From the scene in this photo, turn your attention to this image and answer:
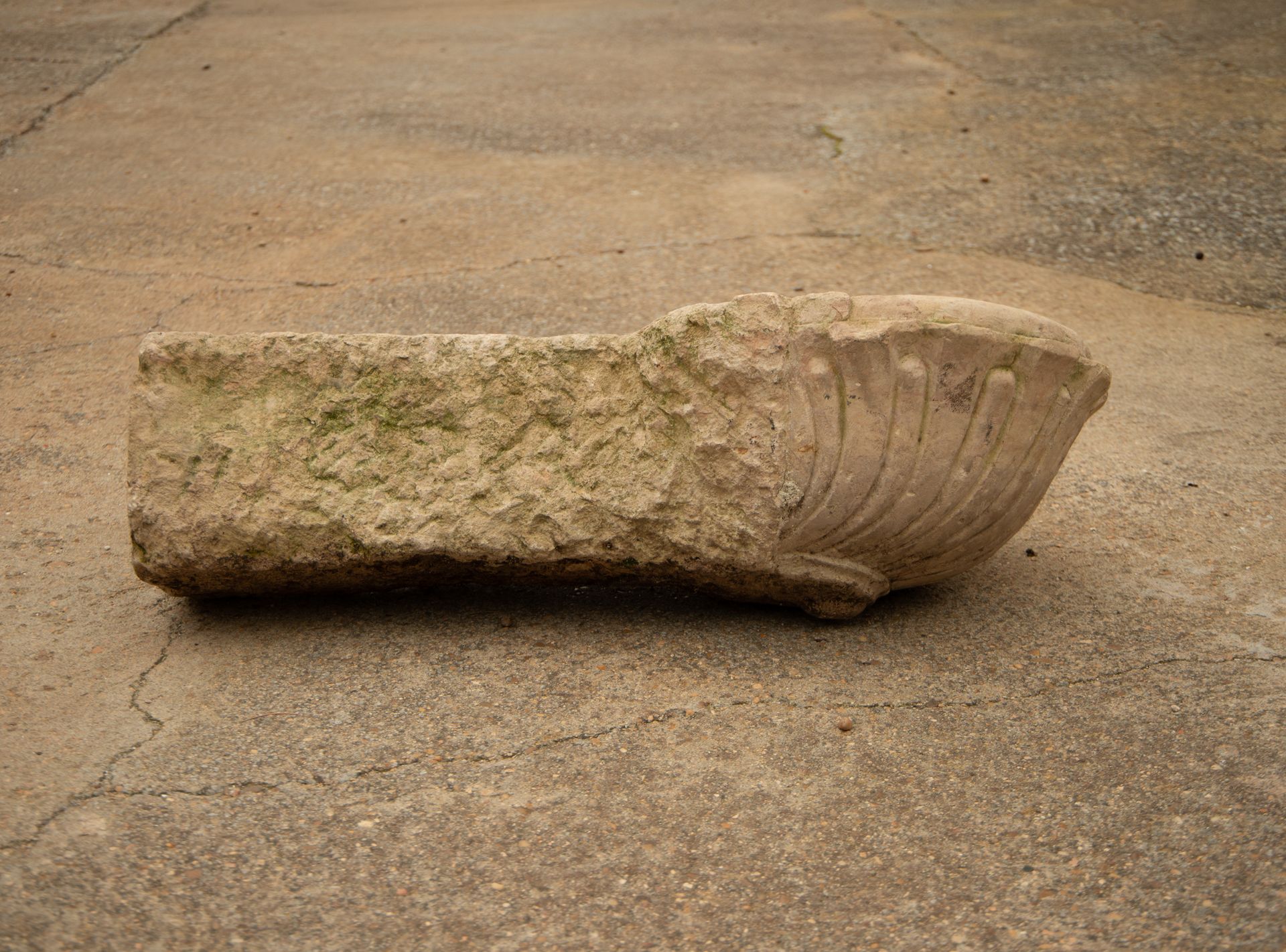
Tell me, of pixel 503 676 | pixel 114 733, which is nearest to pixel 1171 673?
pixel 503 676

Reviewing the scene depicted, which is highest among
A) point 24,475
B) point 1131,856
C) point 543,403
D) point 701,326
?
point 701,326

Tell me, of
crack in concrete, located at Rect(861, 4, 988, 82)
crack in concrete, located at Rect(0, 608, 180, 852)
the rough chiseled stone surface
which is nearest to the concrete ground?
crack in concrete, located at Rect(0, 608, 180, 852)

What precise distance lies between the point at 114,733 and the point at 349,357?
1.09m

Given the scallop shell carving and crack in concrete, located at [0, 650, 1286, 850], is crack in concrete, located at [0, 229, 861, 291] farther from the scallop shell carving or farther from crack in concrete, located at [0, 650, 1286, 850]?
the scallop shell carving

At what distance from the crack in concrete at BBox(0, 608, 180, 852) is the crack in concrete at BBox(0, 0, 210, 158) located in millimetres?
4470

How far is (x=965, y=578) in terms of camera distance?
3.64 metres

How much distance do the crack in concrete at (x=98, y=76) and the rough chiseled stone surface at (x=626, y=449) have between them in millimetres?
4310

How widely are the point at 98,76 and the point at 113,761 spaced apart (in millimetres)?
5951

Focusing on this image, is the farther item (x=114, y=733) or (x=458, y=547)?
(x=458, y=547)

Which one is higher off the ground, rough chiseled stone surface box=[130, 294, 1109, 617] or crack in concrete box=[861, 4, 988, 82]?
crack in concrete box=[861, 4, 988, 82]

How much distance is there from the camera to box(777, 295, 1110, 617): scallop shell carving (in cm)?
305

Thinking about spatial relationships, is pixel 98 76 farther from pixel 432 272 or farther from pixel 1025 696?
pixel 1025 696

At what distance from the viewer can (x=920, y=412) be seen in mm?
3059

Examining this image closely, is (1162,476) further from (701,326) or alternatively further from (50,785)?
(50,785)
